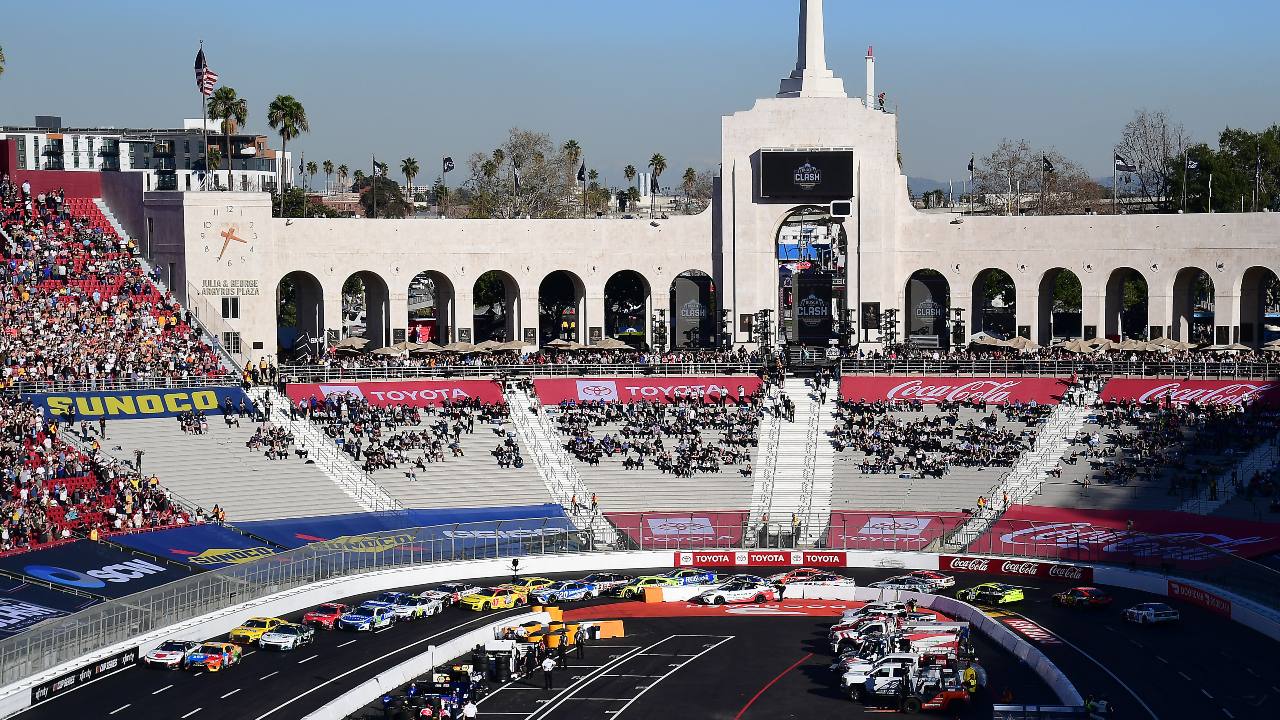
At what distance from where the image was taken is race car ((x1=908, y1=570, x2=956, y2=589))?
66.1 metres

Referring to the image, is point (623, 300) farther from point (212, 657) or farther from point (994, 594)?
point (212, 657)

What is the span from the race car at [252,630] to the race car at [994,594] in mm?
27086

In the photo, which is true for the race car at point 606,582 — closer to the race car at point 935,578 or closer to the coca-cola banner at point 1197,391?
the race car at point 935,578

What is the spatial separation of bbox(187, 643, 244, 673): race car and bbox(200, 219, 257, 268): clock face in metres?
42.5

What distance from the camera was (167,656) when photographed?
5397 cm

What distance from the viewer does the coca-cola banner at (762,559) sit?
71.0 metres

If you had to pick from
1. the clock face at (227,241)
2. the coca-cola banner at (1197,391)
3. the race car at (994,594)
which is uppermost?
the clock face at (227,241)

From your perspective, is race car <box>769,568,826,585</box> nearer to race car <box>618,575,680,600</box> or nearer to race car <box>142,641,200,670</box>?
race car <box>618,575,680,600</box>

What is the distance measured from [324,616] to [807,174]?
4823 centimetres

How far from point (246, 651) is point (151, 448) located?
78.8ft

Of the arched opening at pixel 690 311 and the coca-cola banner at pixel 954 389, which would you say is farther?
the arched opening at pixel 690 311

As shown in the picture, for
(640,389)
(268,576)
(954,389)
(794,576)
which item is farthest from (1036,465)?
(268,576)

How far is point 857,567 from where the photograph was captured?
70812 millimetres

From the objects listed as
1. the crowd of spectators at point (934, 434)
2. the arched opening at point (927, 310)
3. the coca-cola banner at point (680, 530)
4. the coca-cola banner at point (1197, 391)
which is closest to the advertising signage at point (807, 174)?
the arched opening at point (927, 310)
